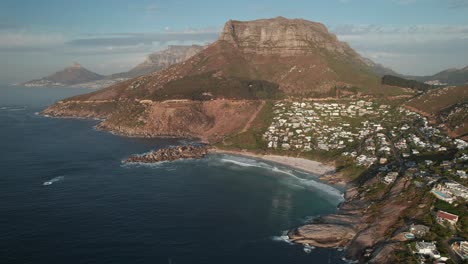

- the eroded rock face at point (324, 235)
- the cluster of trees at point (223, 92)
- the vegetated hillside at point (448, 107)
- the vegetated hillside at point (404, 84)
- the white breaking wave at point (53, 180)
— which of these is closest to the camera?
the eroded rock face at point (324, 235)

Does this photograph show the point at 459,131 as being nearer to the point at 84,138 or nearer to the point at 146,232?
the point at 146,232

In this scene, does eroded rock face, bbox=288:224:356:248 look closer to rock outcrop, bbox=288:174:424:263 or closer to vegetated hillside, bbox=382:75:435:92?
rock outcrop, bbox=288:174:424:263

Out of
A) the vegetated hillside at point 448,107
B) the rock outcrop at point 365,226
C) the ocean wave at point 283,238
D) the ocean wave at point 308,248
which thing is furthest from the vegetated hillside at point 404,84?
the ocean wave at point 308,248

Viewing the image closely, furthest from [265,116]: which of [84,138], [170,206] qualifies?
[170,206]

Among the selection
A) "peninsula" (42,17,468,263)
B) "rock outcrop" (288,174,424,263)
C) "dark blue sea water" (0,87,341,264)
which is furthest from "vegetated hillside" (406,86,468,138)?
"dark blue sea water" (0,87,341,264)

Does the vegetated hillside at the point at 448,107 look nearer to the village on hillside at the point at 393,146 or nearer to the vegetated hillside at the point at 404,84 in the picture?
the village on hillside at the point at 393,146

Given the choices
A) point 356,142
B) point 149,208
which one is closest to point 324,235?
point 149,208

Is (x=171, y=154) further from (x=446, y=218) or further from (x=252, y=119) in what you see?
(x=446, y=218)
